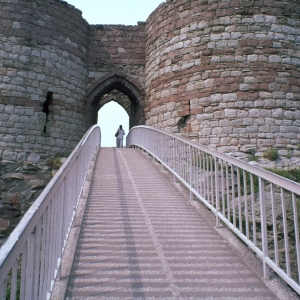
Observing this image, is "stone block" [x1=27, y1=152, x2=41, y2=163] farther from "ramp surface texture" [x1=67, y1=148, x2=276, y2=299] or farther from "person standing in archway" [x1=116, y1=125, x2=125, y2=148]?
"ramp surface texture" [x1=67, y1=148, x2=276, y2=299]

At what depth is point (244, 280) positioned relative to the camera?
2.90 m

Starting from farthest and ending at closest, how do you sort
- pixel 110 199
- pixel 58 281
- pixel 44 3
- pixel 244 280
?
pixel 44 3, pixel 110 199, pixel 244 280, pixel 58 281

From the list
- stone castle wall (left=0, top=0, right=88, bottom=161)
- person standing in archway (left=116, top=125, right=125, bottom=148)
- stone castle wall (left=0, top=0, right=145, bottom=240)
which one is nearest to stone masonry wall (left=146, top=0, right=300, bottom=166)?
stone castle wall (left=0, top=0, right=145, bottom=240)

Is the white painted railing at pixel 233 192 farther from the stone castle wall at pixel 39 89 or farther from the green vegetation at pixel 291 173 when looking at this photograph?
the stone castle wall at pixel 39 89

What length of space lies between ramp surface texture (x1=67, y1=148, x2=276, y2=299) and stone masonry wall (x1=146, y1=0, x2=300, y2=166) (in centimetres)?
463

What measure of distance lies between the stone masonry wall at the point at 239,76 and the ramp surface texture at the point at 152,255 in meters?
4.63

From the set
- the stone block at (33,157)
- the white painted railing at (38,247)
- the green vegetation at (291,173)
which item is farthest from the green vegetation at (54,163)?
the white painted railing at (38,247)

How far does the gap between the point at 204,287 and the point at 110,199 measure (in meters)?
2.74

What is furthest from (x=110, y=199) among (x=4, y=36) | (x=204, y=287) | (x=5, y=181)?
(x=4, y=36)

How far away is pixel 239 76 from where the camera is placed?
31.0 feet

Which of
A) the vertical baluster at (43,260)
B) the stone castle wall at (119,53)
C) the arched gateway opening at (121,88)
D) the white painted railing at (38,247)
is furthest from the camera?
the stone castle wall at (119,53)

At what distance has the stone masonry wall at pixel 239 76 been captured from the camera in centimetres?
915

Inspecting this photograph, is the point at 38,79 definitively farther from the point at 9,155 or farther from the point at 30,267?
the point at 30,267

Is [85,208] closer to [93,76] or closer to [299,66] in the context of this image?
[299,66]
